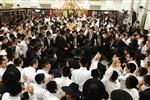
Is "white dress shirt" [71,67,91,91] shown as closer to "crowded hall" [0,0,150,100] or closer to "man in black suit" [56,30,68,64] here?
"crowded hall" [0,0,150,100]

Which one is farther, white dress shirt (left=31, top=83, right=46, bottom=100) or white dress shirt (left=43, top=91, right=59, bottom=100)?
white dress shirt (left=31, top=83, right=46, bottom=100)

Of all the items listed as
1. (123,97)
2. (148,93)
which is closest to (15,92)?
(123,97)

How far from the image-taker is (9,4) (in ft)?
98.2

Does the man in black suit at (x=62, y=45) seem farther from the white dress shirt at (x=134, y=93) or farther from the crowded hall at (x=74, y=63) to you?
the white dress shirt at (x=134, y=93)

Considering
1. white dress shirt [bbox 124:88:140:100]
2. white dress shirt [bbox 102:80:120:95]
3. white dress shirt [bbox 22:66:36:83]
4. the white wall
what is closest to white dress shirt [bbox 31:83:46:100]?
white dress shirt [bbox 22:66:36:83]

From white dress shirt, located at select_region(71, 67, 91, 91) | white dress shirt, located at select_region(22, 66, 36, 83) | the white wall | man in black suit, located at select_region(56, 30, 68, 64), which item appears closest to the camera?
white dress shirt, located at select_region(22, 66, 36, 83)

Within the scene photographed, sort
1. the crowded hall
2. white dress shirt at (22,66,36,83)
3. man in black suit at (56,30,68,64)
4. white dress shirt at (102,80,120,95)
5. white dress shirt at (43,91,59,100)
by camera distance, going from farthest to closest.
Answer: man in black suit at (56,30,68,64) → white dress shirt at (22,66,36,83) → white dress shirt at (102,80,120,95) → white dress shirt at (43,91,59,100) → the crowded hall

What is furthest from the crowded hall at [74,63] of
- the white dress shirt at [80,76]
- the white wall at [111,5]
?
the white wall at [111,5]

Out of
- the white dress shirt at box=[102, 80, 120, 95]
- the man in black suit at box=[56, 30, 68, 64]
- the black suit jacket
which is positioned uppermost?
the black suit jacket

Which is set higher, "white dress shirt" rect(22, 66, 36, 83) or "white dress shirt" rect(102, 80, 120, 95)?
"white dress shirt" rect(22, 66, 36, 83)

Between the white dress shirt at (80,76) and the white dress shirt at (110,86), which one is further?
the white dress shirt at (80,76)

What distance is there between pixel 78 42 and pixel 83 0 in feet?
62.4

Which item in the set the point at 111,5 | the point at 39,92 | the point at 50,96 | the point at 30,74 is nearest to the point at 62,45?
the point at 30,74

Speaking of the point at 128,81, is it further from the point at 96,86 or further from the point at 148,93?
the point at 96,86
